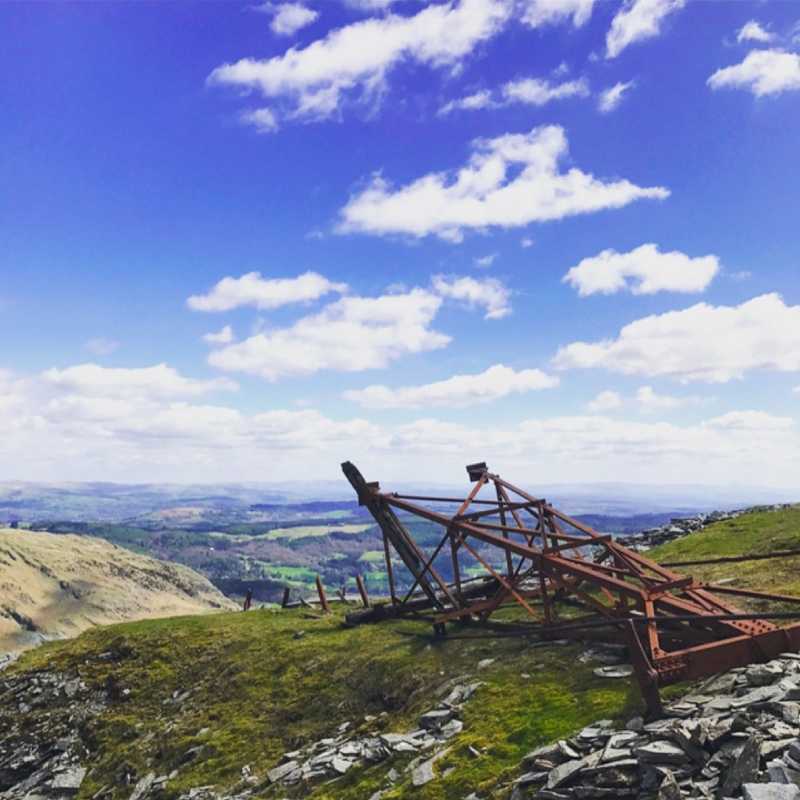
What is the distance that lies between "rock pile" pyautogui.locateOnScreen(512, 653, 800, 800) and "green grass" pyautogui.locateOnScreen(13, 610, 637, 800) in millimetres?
2215

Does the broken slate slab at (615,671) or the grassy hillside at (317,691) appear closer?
the grassy hillside at (317,691)

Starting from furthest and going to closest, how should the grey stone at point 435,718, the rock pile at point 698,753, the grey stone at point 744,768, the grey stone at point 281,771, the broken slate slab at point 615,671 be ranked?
the grey stone at point 281,771, the grey stone at point 435,718, the broken slate slab at point 615,671, the rock pile at point 698,753, the grey stone at point 744,768

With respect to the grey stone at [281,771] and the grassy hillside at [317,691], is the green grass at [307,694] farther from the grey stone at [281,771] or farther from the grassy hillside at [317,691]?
the grey stone at [281,771]

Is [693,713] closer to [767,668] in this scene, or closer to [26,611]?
[767,668]

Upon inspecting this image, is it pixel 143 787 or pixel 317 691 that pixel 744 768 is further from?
pixel 143 787

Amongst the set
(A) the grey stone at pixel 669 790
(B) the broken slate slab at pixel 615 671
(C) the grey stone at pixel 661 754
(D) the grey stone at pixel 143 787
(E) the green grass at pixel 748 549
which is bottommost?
(D) the grey stone at pixel 143 787

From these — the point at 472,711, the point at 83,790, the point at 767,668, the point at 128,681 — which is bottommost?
the point at 83,790

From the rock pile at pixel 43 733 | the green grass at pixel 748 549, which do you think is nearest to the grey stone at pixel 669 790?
the green grass at pixel 748 549

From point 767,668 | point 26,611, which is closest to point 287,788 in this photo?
point 767,668

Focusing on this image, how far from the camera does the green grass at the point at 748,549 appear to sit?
2623cm

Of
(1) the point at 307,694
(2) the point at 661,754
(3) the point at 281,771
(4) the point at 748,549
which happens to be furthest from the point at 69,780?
(4) the point at 748,549

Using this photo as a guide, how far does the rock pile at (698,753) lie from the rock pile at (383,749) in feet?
11.5

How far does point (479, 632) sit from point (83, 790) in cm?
1611

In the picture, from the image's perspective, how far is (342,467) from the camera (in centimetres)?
3544
